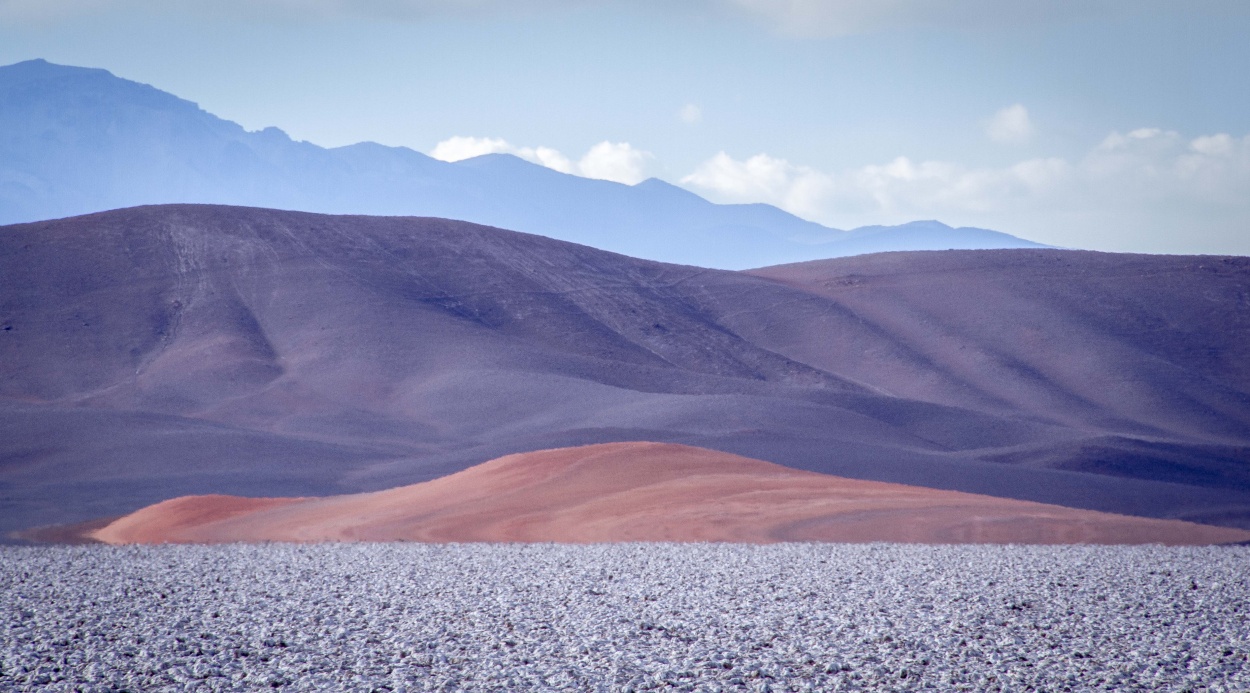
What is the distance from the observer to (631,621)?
1000 centimetres

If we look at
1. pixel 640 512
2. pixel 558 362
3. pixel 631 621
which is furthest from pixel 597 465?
pixel 558 362

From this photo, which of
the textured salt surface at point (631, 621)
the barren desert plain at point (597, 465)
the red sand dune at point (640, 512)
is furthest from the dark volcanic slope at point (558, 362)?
the textured salt surface at point (631, 621)

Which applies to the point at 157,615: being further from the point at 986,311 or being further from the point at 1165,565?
the point at 986,311

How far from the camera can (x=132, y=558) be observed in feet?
50.6

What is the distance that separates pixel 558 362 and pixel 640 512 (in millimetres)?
32108

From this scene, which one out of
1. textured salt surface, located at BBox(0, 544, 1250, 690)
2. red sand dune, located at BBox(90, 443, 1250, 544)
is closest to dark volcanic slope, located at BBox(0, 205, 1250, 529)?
red sand dune, located at BBox(90, 443, 1250, 544)

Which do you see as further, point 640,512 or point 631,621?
point 640,512

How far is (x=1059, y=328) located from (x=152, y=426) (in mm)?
49539

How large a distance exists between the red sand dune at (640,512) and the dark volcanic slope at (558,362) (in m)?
6.11

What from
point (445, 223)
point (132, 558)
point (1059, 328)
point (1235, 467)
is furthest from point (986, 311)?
point (132, 558)

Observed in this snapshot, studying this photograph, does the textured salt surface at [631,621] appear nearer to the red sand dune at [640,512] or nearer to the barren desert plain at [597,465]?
the barren desert plain at [597,465]

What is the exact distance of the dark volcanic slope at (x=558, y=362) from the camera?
32.7m

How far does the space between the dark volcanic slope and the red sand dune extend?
6112 mm

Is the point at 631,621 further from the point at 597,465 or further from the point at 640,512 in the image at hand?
the point at 597,465
